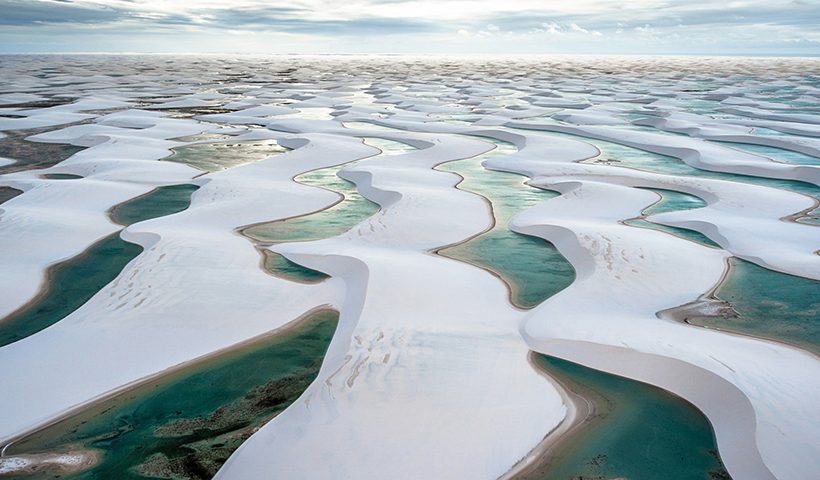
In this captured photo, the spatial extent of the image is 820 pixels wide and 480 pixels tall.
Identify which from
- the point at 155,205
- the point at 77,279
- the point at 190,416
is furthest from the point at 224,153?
the point at 190,416

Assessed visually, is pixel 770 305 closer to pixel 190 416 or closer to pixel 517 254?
pixel 517 254

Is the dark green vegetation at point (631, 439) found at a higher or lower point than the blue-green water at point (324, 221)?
lower

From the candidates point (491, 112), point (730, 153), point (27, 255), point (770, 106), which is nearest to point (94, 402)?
point (27, 255)

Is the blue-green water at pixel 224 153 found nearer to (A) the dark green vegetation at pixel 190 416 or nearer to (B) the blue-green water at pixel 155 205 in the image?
(B) the blue-green water at pixel 155 205

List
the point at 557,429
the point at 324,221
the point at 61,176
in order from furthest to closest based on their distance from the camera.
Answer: the point at 61,176, the point at 324,221, the point at 557,429

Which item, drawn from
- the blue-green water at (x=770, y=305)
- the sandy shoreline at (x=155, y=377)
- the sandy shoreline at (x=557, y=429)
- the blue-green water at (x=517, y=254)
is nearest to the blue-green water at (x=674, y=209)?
the blue-green water at (x=770, y=305)

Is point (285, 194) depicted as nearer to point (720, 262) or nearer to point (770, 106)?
point (720, 262)
